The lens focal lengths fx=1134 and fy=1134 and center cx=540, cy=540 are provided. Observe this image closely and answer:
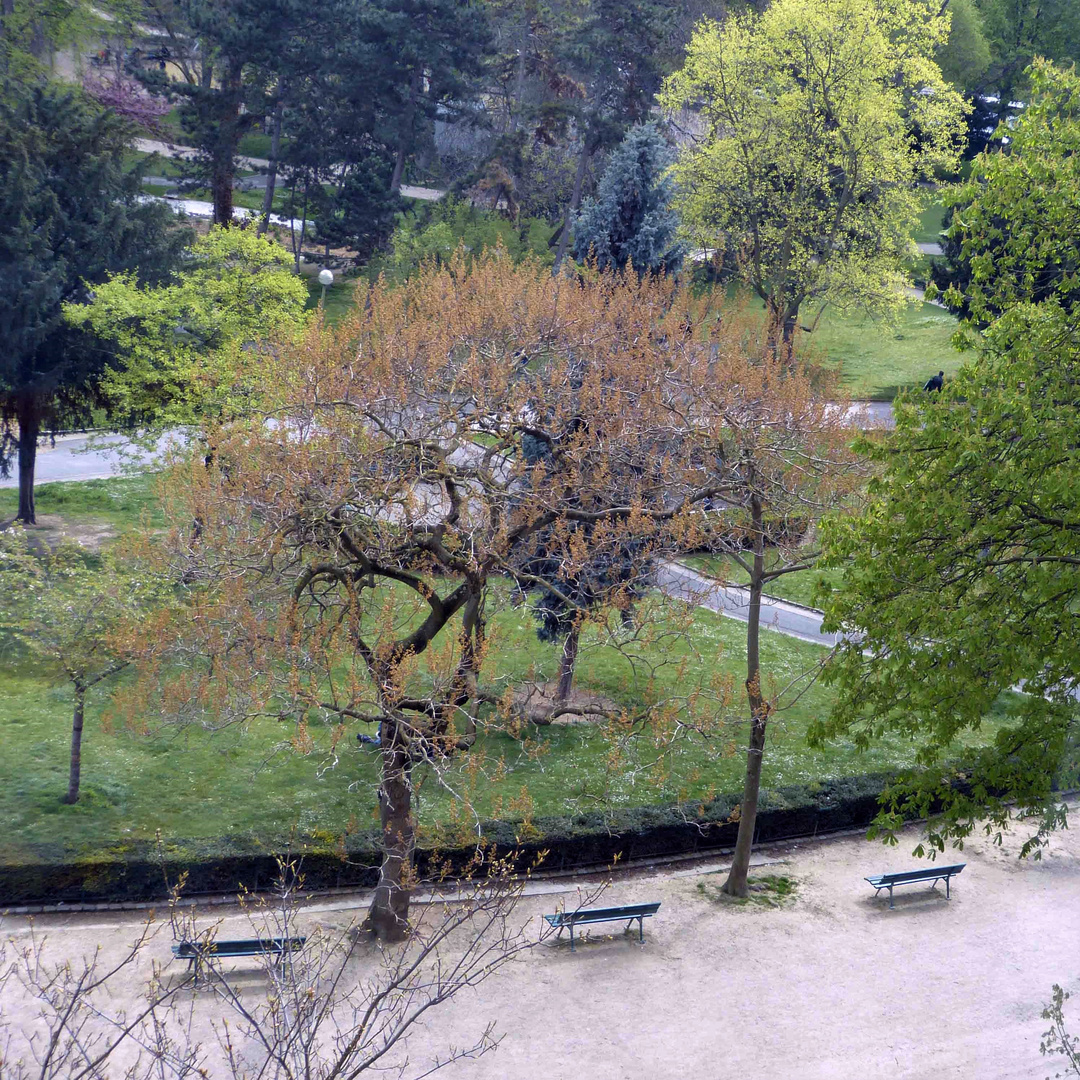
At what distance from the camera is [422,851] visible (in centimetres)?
1532

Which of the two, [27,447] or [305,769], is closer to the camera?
[305,769]

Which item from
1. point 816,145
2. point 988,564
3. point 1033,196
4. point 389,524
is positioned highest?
point 816,145

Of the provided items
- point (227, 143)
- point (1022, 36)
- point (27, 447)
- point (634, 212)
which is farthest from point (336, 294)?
point (1022, 36)

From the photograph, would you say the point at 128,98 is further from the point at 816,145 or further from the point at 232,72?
the point at 816,145

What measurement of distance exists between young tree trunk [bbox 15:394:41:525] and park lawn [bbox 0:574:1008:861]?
8090 millimetres

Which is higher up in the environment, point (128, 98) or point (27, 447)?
point (128, 98)

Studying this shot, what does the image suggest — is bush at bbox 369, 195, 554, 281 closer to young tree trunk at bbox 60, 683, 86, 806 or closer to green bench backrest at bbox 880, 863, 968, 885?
young tree trunk at bbox 60, 683, 86, 806

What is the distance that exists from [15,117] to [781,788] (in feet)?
76.8

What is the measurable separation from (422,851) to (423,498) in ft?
17.5

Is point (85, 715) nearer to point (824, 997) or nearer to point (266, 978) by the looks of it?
point (266, 978)

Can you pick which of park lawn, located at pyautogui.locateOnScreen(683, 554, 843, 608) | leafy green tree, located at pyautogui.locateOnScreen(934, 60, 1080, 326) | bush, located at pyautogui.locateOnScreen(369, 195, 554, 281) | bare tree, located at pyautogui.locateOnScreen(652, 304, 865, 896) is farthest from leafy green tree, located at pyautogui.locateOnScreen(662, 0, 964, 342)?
leafy green tree, located at pyautogui.locateOnScreen(934, 60, 1080, 326)

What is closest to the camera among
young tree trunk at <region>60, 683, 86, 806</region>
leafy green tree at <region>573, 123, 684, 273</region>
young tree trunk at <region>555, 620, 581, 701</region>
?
young tree trunk at <region>60, 683, 86, 806</region>

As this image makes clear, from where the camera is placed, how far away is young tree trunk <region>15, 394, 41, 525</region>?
27.6 meters

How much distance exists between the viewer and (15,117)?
88.8 feet
